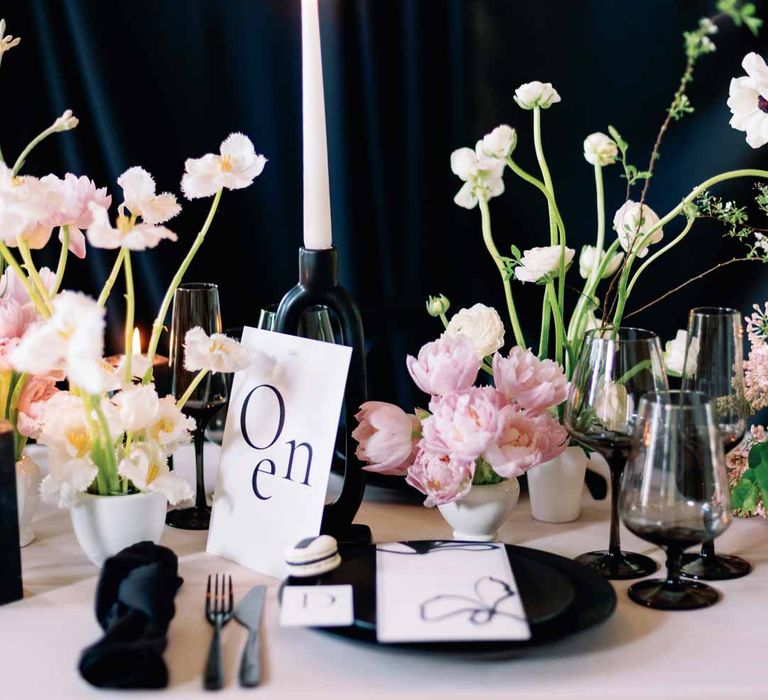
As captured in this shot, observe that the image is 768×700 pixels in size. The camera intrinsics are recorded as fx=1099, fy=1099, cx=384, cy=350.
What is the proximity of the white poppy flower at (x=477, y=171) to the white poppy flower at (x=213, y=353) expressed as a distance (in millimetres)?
312

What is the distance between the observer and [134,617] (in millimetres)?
857

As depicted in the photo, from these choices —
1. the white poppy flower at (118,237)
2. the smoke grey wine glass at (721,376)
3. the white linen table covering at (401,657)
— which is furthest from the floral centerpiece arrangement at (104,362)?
the smoke grey wine glass at (721,376)

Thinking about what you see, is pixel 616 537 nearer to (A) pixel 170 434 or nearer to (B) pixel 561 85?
(A) pixel 170 434

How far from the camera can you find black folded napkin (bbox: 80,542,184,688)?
80 centimetres

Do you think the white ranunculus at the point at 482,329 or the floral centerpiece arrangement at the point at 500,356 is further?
the white ranunculus at the point at 482,329

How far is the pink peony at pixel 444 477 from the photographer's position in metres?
1.04

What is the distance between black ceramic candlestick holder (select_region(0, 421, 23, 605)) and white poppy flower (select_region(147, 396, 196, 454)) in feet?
0.44

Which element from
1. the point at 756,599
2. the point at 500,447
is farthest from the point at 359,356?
the point at 756,599

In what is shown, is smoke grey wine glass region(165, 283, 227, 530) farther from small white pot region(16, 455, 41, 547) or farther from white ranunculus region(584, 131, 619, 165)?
white ranunculus region(584, 131, 619, 165)

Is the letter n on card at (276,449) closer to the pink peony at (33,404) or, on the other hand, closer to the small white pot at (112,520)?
the small white pot at (112,520)

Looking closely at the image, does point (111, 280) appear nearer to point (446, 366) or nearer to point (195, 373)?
point (195, 373)

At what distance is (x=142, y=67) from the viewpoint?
60.7 inches

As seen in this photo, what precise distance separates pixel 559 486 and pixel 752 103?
439 millimetres

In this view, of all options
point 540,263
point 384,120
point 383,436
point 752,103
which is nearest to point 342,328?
point 383,436
